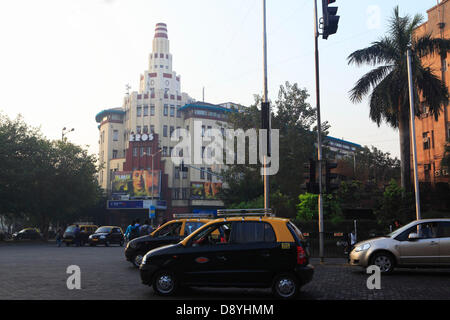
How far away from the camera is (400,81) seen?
1126 inches

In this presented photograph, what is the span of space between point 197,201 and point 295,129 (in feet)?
125

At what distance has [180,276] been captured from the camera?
31.3 feet

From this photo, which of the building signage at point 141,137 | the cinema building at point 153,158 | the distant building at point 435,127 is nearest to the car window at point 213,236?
the distant building at point 435,127

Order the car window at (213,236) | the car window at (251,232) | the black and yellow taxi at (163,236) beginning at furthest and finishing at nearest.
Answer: the black and yellow taxi at (163,236)
the car window at (213,236)
the car window at (251,232)

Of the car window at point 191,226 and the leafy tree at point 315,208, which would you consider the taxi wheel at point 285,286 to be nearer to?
the car window at point 191,226

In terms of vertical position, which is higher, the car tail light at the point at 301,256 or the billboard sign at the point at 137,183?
the billboard sign at the point at 137,183

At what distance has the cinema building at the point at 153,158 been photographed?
243 feet

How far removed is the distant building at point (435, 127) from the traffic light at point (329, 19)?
969 inches

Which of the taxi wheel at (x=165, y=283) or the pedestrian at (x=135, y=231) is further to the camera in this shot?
the pedestrian at (x=135, y=231)

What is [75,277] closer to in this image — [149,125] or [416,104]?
[416,104]

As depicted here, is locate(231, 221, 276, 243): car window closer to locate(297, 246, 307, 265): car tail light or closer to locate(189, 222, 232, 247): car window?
locate(189, 222, 232, 247): car window

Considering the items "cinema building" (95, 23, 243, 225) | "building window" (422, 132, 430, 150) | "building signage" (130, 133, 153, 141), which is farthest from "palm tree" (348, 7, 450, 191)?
"building signage" (130, 133, 153, 141)

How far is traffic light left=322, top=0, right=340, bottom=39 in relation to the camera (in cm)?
1181
